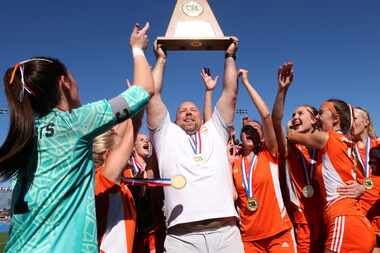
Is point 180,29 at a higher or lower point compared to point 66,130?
higher

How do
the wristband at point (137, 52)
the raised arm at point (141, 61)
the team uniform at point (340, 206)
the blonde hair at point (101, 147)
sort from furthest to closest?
1. the team uniform at point (340, 206)
2. the blonde hair at point (101, 147)
3. the wristband at point (137, 52)
4. the raised arm at point (141, 61)

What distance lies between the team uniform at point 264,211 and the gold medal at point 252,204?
1 centimetres

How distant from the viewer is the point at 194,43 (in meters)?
3.95

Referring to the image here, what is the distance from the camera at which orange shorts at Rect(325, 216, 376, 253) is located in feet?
12.0

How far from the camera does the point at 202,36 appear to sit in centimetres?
388

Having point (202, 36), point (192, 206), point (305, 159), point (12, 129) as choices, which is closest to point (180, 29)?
point (202, 36)

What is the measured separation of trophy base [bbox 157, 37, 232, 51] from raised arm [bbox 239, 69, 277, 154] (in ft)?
1.57

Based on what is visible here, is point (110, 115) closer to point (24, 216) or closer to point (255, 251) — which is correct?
point (24, 216)

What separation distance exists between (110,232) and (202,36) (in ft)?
6.84

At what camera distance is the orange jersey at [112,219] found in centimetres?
283

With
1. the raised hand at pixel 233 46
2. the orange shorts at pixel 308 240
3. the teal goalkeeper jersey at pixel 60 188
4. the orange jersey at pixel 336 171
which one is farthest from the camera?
the orange shorts at pixel 308 240

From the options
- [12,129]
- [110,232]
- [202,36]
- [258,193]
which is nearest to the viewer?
[12,129]

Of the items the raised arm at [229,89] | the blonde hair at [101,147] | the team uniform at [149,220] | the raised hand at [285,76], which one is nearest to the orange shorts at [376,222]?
the raised hand at [285,76]

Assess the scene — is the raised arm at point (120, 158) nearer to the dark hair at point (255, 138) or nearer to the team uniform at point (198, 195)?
the team uniform at point (198, 195)
